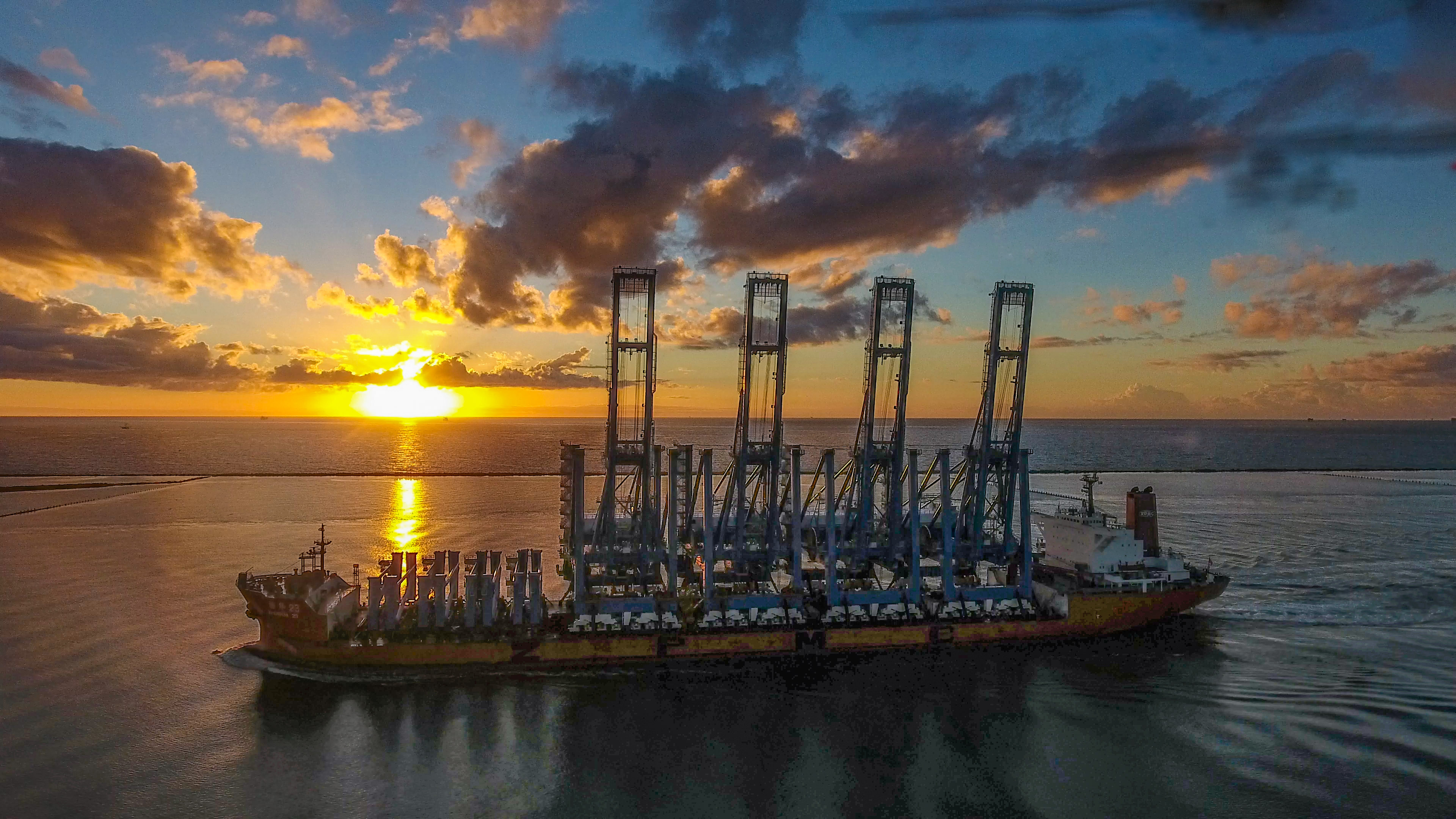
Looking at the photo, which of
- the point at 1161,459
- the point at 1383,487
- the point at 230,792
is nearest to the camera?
the point at 230,792

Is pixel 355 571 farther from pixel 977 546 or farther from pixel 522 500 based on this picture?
pixel 522 500

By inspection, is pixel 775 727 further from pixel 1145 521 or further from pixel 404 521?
pixel 404 521

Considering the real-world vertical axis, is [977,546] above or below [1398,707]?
above

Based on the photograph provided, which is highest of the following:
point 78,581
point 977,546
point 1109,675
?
point 977,546

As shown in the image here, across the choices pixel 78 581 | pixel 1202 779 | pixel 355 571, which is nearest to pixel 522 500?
pixel 78 581

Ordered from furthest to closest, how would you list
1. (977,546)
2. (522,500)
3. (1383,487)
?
(1383,487), (522,500), (977,546)

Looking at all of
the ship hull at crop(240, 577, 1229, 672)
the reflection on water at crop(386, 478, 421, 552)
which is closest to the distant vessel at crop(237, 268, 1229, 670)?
the ship hull at crop(240, 577, 1229, 672)

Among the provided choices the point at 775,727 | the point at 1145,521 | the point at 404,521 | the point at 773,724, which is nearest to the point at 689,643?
the point at 773,724
